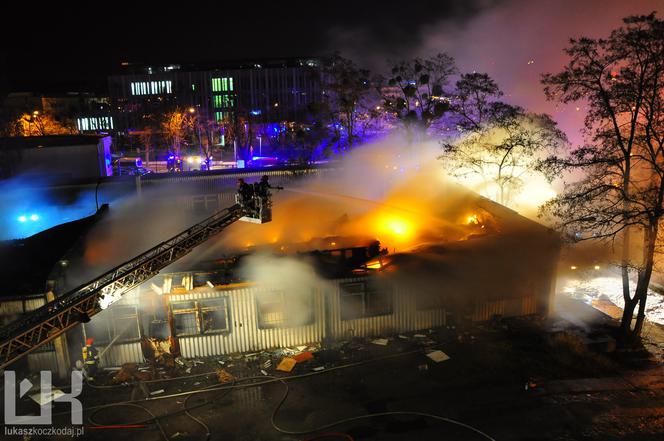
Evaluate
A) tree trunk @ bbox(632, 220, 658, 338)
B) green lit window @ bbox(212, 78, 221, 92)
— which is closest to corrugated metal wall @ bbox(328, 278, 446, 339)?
tree trunk @ bbox(632, 220, 658, 338)

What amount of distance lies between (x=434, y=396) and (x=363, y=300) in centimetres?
380

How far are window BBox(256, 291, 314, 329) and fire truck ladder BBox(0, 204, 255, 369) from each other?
2.92 m

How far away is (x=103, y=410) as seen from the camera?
37.0ft

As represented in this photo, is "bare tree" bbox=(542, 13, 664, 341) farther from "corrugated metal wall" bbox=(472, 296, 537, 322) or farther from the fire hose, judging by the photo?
the fire hose

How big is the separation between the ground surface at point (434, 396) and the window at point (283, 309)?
0.96 meters

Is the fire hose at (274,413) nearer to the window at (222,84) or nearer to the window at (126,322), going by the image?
the window at (126,322)

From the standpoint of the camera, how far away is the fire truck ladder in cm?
886

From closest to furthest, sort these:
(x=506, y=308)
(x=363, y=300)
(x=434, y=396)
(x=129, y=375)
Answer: (x=434, y=396), (x=129, y=375), (x=363, y=300), (x=506, y=308)

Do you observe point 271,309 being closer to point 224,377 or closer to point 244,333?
point 244,333

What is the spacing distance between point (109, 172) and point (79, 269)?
15694 mm

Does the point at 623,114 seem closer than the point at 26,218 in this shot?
Yes

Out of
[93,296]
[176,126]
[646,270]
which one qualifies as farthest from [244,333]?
[176,126]

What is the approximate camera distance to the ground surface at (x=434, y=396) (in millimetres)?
10219

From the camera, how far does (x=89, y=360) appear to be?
1295cm
